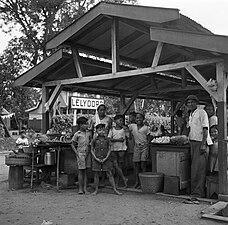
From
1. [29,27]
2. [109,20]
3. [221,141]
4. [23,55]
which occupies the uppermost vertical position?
[29,27]

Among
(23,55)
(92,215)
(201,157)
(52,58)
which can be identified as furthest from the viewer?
(23,55)

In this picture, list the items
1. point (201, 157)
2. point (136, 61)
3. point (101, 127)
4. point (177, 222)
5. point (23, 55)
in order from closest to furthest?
point (177, 222) → point (201, 157) → point (101, 127) → point (136, 61) → point (23, 55)

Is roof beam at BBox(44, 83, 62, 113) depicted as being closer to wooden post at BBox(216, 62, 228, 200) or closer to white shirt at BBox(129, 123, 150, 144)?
white shirt at BBox(129, 123, 150, 144)

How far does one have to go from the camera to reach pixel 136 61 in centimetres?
990

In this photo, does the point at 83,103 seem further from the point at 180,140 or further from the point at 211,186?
the point at 211,186

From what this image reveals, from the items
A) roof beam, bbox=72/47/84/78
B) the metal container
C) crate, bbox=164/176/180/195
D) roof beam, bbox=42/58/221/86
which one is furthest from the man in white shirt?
the metal container

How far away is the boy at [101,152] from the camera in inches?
277

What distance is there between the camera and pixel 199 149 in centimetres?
654

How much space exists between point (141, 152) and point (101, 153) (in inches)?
40.3

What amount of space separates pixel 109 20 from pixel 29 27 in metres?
16.1

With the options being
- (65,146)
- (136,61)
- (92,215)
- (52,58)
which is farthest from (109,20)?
(92,215)

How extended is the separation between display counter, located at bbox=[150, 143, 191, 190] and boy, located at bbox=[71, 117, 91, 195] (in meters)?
1.57

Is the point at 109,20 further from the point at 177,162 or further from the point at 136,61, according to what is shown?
the point at 177,162

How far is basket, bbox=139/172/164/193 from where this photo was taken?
22.7 feet
